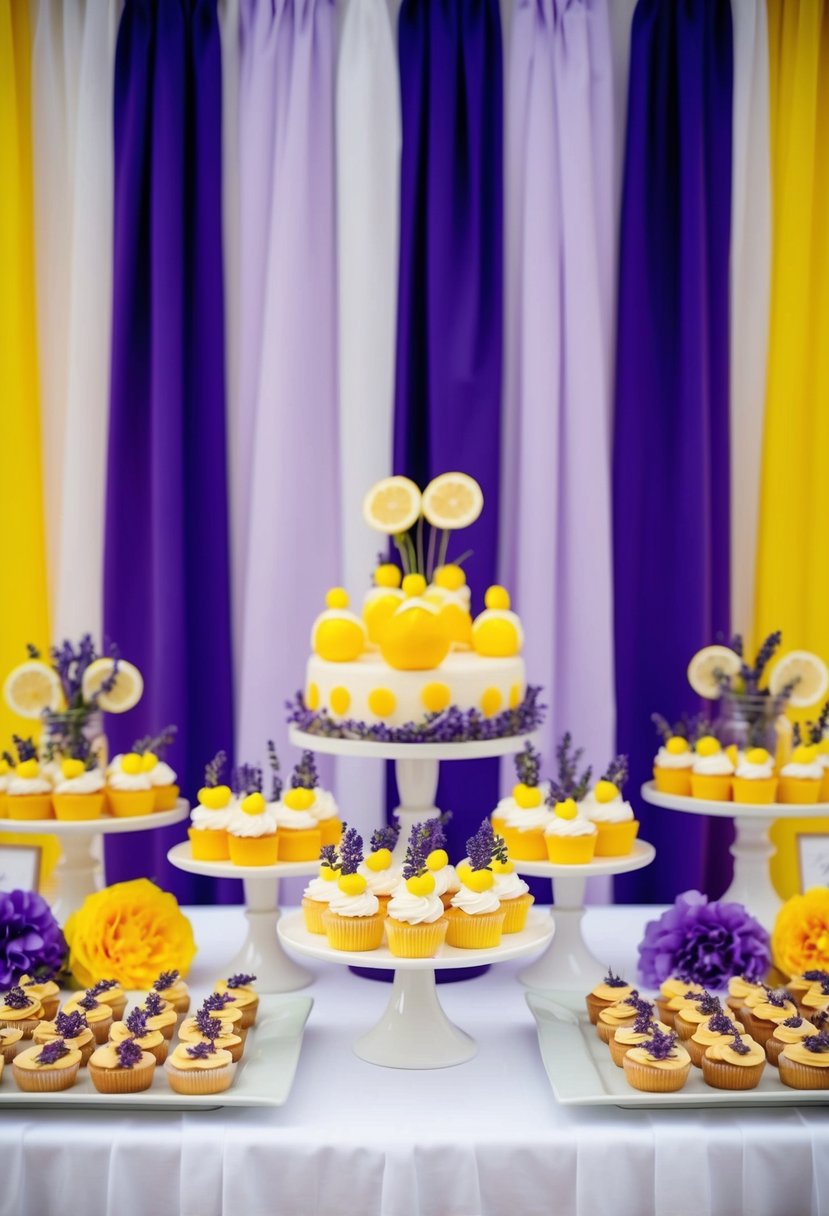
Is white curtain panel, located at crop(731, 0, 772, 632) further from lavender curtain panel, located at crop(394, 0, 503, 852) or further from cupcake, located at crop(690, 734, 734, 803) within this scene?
cupcake, located at crop(690, 734, 734, 803)

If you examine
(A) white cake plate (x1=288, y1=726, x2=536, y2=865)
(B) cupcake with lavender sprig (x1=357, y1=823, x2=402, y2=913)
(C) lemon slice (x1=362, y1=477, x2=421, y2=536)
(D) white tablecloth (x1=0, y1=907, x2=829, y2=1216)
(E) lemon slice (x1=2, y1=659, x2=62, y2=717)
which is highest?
(C) lemon slice (x1=362, y1=477, x2=421, y2=536)

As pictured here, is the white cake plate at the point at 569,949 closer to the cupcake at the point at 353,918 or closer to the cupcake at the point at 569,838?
the cupcake at the point at 569,838

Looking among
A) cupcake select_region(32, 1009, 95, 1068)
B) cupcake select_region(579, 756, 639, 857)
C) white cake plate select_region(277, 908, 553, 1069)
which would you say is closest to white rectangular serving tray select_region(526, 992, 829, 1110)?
white cake plate select_region(277, 908, 553, 1069)

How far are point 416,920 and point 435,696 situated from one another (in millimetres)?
472

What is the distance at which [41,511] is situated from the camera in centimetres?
289

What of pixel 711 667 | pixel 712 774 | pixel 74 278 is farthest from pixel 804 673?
pixel 74 278

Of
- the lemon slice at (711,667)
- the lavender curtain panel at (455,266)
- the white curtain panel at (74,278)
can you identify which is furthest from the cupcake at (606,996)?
the white curtain panel at (74,278)

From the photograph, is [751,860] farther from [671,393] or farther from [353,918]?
[671,393]

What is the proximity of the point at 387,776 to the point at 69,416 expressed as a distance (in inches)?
44.8

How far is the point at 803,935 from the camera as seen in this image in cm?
197

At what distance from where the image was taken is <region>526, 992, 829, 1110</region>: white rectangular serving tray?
1.50 metres

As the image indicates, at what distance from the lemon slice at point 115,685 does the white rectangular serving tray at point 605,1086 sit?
3.44ft

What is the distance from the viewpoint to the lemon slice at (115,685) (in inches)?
91.7

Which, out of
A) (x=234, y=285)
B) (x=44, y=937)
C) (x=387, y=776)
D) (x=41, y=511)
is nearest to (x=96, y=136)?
(x=234, y=285)
